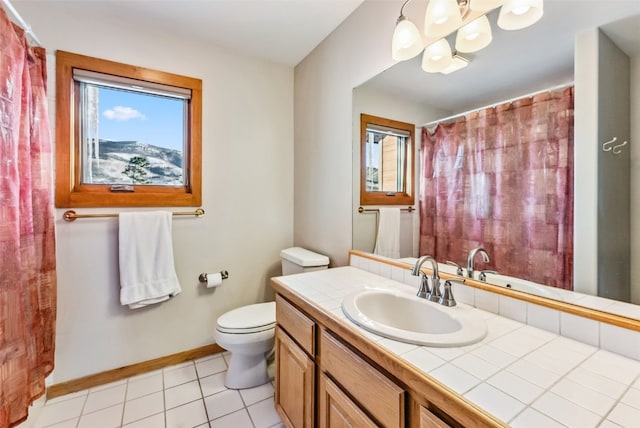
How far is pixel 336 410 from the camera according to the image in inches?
37.7

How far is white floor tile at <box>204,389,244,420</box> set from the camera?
5.00 feet

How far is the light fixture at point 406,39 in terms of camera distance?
1274mm

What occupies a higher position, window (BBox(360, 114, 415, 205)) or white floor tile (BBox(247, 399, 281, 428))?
window (BBox(360, 114, 415, 205))

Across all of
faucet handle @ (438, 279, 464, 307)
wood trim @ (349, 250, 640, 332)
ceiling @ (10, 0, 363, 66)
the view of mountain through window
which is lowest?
faucet handle @ (438, 279, 464, 307)

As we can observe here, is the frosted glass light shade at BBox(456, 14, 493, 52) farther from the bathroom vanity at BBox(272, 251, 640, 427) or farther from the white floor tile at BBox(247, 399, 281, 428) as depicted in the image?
the white floor tile at BBox(247, 399, 281, 428)

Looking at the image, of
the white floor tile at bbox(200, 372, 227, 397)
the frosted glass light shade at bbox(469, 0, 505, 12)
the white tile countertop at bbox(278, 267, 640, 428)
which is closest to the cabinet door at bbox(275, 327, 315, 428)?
the white tile countertop at bbox(278, 267, 640, 428)

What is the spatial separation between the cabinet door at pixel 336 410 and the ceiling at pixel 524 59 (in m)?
1.23

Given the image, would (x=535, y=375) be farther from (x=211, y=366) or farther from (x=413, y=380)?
(x=211, y=366)

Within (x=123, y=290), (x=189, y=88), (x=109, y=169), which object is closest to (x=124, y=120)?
(x=109, y=169)

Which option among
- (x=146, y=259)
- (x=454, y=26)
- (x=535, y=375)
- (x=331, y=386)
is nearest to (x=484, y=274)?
(x=535, y=375)

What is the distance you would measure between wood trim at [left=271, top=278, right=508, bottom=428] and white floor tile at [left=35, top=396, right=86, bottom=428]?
5.20ft

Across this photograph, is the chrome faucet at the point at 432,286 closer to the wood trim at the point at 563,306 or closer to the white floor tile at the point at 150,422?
the wood trim at the point at 563,306

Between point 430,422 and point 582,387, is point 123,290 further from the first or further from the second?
point 582,387

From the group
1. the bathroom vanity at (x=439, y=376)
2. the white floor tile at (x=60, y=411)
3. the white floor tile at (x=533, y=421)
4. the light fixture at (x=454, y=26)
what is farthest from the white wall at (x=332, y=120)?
the white floor tile at (x=60, y=411)
